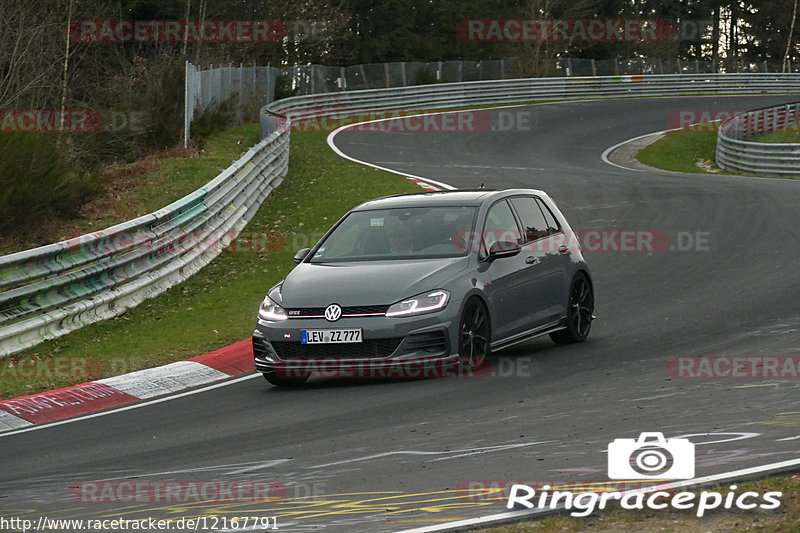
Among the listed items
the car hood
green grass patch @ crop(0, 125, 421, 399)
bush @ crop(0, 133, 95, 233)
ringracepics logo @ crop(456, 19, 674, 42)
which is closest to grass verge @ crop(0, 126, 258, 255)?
green grass patch @ crop(0, 125, 421, 399)

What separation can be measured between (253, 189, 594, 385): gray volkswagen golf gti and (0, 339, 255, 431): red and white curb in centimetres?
102

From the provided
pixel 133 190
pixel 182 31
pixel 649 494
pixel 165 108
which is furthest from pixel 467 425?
pixel 182 31

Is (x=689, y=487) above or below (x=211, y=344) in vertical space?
above

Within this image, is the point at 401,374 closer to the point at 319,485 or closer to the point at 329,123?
the point at 319,485

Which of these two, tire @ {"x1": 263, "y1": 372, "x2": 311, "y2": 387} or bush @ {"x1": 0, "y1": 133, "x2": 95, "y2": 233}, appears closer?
tire @ {"x1": 263, "y1": 372, "x2": 311, "y2": 387}

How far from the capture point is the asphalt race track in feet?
20.9

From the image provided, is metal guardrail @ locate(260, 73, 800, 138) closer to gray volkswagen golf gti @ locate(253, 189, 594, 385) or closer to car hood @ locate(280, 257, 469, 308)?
gray volkswagen golf gti @ locate(253, 189, 594, 385)

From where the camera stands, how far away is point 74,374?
11.3 m

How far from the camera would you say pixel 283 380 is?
10.6 meters

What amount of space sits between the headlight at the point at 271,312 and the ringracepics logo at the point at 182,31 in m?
39.5

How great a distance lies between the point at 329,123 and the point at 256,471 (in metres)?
38.2

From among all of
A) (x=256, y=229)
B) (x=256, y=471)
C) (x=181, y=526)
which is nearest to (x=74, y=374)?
(x=256, y=471)

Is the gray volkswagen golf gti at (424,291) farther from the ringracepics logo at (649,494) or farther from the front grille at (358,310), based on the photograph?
the ringracepics logo at (649,494)

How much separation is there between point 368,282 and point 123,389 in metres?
2.32
